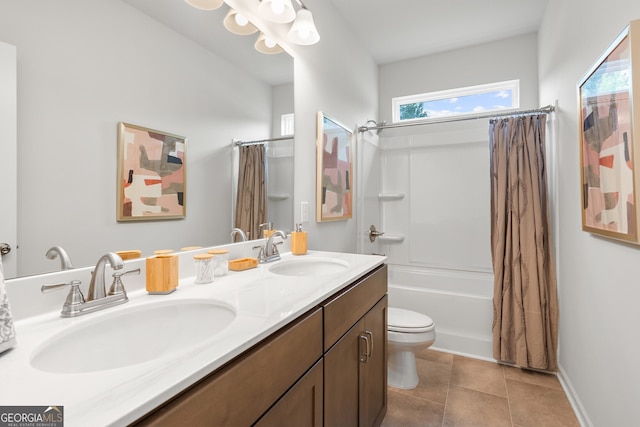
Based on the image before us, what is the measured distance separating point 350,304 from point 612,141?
126 centimetres

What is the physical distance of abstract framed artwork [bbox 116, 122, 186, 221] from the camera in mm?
988

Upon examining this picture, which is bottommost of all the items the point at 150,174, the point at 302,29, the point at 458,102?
the point at 150,174

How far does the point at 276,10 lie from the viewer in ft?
5.04

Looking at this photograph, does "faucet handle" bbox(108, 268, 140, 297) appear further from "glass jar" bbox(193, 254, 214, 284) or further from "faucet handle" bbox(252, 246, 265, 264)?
"faucet handle" bbox(252, 246, 265, 264)

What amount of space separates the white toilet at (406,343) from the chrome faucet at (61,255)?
5.65 feet

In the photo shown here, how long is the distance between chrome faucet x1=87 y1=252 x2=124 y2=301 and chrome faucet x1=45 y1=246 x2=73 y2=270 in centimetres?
8

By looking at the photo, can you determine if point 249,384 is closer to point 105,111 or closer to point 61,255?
point 61,255

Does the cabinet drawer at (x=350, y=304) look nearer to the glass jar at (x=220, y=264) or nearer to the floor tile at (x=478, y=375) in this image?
the glass jar at (x=220, y=264)

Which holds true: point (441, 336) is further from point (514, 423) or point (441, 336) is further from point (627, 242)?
point (627, 242)

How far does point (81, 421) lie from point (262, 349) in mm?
364

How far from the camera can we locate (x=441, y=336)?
2619mm

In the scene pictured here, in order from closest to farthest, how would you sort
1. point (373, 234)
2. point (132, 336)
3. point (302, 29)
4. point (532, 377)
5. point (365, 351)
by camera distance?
1. point (132, 336)
2. point (365, 351)
3. point (302, 29)
4. point (532, 377)
5. point (373, 234)

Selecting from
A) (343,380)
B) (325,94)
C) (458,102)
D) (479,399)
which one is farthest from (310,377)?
(458,102)

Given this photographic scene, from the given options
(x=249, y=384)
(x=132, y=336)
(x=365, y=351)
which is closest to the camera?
(x=249, y=384)
